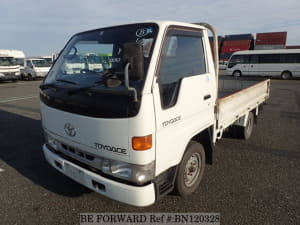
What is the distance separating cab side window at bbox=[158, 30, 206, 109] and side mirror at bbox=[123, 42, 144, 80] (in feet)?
1.11

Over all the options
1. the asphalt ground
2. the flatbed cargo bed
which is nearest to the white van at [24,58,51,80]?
the asphalt ground

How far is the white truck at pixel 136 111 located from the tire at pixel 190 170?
12mm

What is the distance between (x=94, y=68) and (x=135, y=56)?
100 cm

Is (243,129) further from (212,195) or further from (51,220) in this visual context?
(51,220)

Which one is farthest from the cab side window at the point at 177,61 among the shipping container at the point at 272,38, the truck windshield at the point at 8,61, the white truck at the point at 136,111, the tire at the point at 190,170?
the shipping container at the point at 272,38

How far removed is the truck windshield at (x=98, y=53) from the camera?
214 cm

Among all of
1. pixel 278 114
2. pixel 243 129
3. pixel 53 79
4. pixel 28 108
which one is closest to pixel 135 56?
pixel 53 79

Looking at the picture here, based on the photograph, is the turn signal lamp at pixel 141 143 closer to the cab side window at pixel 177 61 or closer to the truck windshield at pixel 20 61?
the cab side window at pixel 177 61

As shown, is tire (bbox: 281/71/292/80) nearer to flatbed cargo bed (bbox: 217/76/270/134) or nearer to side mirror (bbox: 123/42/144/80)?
flatbed cargo bed (bbox: 217/76/270/134)

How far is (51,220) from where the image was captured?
2.32m

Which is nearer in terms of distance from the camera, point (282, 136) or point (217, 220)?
point (217, 220)

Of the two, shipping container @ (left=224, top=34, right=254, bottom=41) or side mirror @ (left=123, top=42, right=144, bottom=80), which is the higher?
shipping container @ (left=224, top=34, right=254, bottom=41)

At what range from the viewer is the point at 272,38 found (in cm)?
3012

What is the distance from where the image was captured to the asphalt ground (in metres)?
2.41
